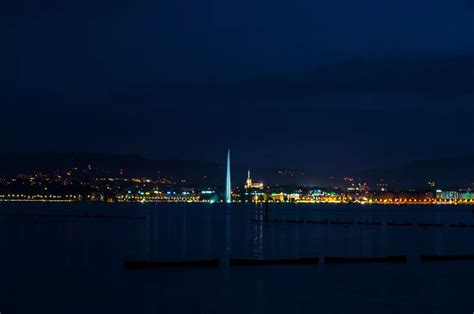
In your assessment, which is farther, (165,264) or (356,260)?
(356,260)

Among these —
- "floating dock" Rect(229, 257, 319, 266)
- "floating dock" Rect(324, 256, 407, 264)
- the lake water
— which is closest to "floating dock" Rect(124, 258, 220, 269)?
the lake water

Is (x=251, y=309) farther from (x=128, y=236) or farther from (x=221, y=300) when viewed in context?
(x=128, y=236)

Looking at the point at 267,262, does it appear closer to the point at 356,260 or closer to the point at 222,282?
the point at 356,260

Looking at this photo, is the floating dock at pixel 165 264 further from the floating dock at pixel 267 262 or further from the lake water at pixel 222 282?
the floating dock at pixel 267 262

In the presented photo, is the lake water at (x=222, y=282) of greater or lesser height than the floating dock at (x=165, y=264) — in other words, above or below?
below

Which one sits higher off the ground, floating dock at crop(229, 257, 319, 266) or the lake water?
floating dock at crop(229, 257, 319, 266)

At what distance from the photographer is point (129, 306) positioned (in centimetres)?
2486

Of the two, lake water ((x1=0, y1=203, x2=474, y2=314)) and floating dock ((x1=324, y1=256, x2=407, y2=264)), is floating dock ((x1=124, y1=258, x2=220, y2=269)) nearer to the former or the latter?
lake water ((x1=0, y1=203, x2=474, y2=314))

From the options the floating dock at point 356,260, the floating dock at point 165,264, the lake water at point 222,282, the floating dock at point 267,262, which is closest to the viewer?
the lake water at point 222,282

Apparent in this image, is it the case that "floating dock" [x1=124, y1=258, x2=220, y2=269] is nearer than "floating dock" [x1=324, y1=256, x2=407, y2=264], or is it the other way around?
"floating dock" [x1=124, y1=258, x2=220, y2=269]

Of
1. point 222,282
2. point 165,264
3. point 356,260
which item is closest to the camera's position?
point 222,282

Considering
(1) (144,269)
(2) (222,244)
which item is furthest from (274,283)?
(2) (222,244)

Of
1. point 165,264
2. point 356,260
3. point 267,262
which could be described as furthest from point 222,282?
point 356,260

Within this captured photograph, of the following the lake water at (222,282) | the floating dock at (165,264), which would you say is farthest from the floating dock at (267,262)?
the floating dock at (165,264)
